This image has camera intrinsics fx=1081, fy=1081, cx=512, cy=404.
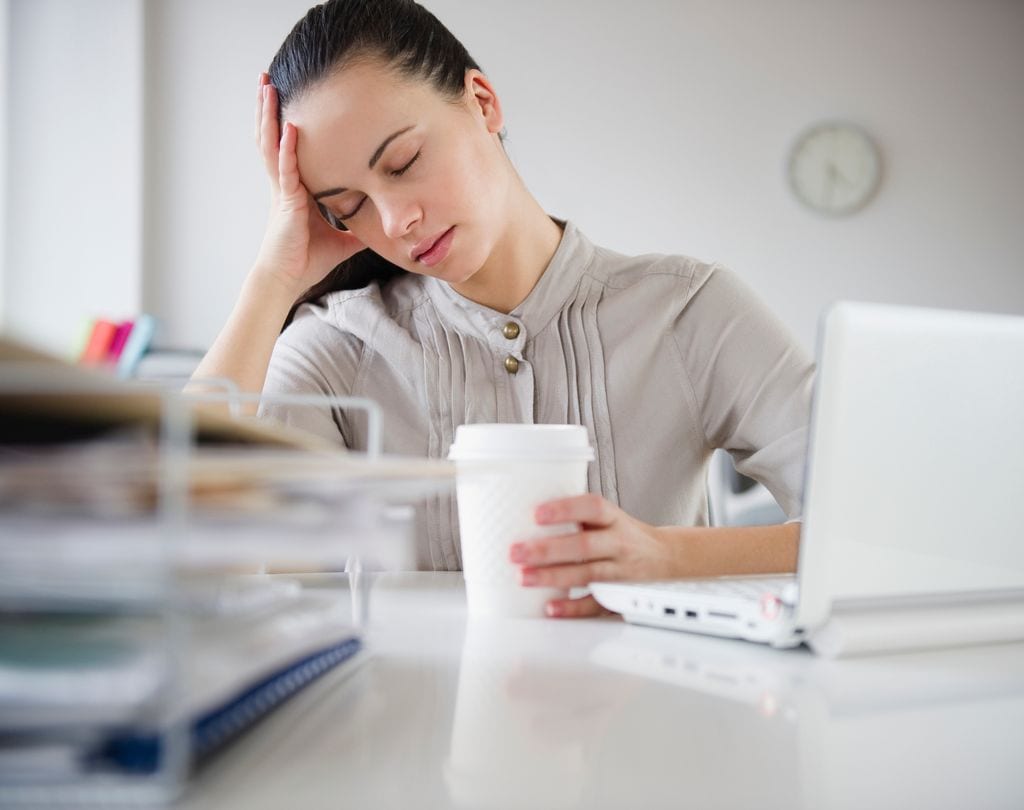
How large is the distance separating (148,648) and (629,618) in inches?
19.5

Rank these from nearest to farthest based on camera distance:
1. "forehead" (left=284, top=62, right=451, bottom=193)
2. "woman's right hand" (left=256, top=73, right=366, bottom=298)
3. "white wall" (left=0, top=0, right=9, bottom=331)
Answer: "forehead" (left=284, top=62, right=451, bottom=193) → "woman's right hand" (left=256, top=73, right=366, bottom=298) → "white wall" (left=0, top=0, right=9, bottom=331)

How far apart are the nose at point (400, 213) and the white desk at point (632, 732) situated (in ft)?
2.27

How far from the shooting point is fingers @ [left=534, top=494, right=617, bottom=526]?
81 cm

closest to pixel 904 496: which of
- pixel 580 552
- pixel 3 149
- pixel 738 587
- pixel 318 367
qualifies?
pixel 738 587

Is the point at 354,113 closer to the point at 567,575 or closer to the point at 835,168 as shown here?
the point at 567,575

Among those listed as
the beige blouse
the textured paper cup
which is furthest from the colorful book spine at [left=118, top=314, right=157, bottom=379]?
the textured paper cup

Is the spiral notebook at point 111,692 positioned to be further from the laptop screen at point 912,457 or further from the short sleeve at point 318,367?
the short sleeve at point 318,367

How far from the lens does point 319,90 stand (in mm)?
1264

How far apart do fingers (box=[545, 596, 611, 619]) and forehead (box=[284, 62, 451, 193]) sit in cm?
65

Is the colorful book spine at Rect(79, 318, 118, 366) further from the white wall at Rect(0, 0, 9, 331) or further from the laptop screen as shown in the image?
the laptop screen

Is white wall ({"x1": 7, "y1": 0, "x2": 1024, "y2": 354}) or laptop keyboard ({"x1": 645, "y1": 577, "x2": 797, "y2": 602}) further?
white wall ({"x1": 7, "y1": 0, "x2": 1024, "y2": 354})

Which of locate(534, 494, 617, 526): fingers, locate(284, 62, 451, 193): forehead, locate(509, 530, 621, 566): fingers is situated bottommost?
locate(509, 530, 621, 566): fingers

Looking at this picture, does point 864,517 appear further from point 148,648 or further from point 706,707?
point 148,648

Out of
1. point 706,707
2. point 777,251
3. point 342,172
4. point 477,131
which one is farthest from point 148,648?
point 777,251
